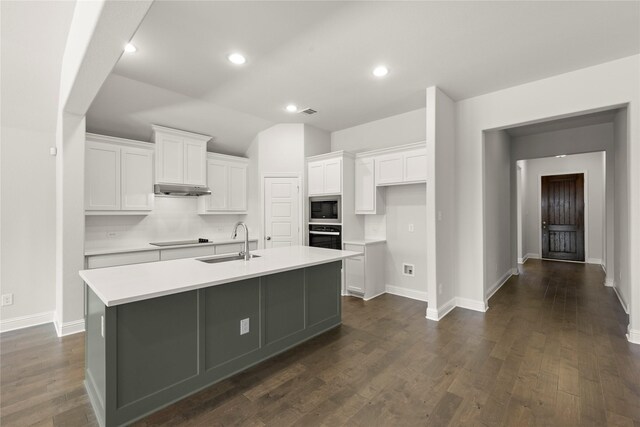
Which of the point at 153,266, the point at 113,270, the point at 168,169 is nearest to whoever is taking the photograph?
the point at 113,270

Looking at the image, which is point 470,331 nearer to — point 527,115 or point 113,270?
point 527,115

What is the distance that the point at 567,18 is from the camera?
2.44 meters

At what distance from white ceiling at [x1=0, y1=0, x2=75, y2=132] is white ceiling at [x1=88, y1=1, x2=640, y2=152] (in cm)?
52

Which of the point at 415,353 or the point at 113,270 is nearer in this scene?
the point at 113,270

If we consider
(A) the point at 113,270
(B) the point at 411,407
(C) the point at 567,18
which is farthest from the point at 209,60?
(B) the point at 411,407

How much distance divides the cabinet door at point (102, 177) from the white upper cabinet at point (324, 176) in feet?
9.57

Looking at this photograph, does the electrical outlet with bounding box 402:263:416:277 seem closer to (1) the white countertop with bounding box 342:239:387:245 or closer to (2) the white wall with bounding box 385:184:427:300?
(2) the white wall with bounding box 385:184:427:300

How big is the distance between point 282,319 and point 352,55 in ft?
9.04

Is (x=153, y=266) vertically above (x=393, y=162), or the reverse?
(x=393, y=162)

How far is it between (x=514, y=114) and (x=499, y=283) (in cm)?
308

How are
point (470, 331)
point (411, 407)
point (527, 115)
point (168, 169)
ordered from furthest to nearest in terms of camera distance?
point (168, 169) < point (527, 115) < point (470, 331) < point (411, 407)

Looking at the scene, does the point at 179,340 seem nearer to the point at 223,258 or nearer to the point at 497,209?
the point at 223,258

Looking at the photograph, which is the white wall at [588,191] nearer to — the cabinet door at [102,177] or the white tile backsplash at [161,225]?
the white tile backsplash at [161,225]

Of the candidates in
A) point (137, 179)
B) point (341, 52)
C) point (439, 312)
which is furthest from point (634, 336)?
point (137, 179)
